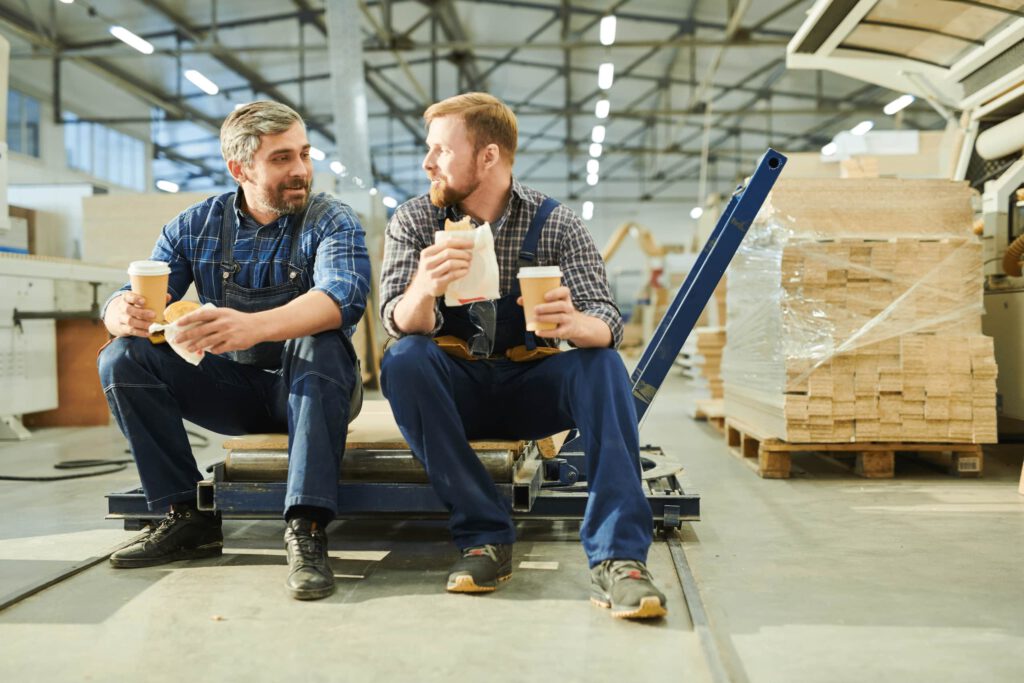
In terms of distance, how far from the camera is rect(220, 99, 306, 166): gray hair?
2643 mm

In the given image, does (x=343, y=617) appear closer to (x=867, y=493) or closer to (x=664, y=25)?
(x=867, y=493)

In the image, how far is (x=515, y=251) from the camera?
8.56 feet

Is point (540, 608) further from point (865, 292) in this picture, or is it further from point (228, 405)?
point (865, 292)

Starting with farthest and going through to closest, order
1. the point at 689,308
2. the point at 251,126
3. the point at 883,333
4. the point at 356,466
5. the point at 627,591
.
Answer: the point at 883,333
the point at 689,308
the point at 356,466
the point at 251,126
the point at 627,591

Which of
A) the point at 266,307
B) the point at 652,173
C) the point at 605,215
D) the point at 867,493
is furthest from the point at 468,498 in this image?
the point at 605,215

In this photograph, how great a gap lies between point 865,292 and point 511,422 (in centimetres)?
245

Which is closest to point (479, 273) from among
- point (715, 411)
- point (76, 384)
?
point (715, 411)

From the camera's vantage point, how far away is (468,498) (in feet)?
7.83

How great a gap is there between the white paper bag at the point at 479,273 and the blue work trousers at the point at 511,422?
295mm

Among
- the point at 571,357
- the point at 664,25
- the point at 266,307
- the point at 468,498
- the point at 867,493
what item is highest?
the point at 664,25

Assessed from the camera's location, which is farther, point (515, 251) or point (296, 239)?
point (296, 239)

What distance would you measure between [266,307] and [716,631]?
1732 mm

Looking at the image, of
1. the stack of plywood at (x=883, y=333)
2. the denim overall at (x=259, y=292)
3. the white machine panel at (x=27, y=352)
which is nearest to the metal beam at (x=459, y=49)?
the white machine panel at (x=27, y=352)

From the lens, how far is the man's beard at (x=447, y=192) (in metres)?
2.53
